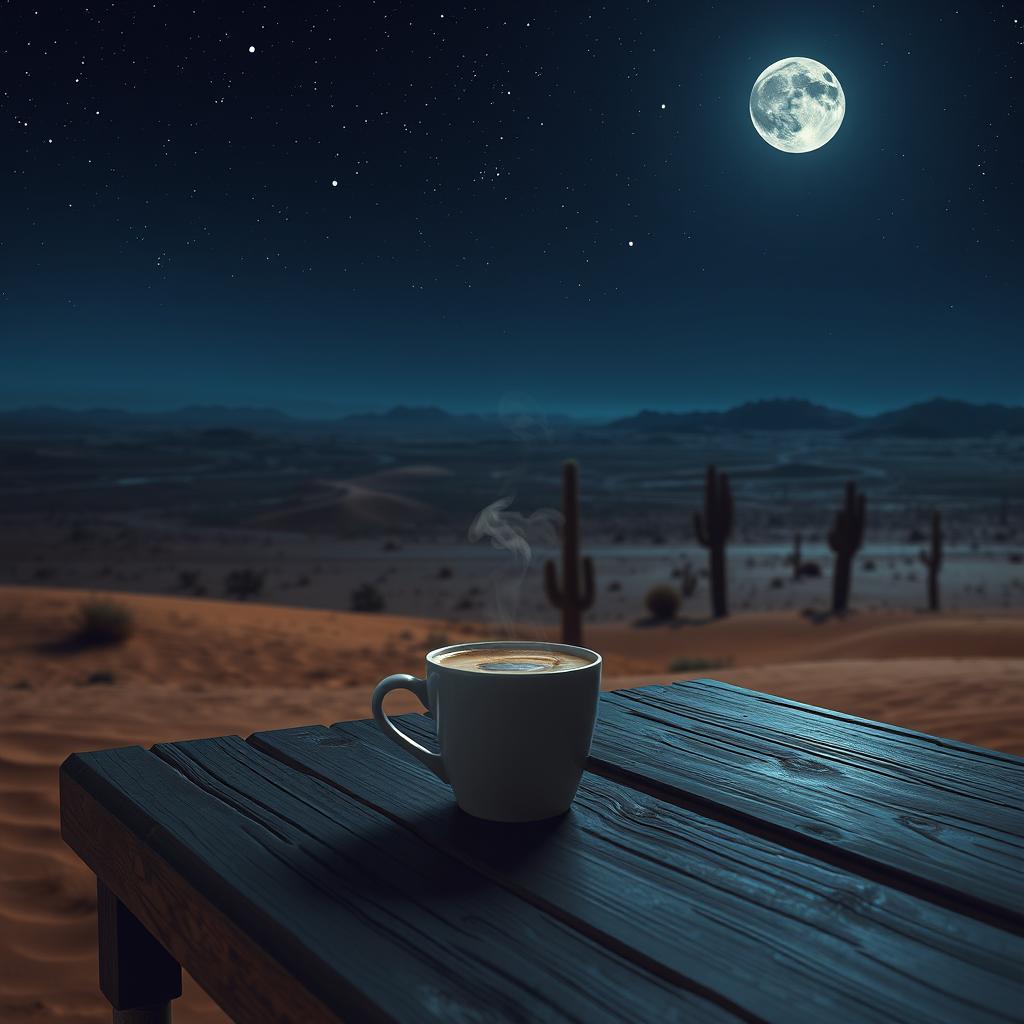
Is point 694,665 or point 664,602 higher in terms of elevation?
point 694,665

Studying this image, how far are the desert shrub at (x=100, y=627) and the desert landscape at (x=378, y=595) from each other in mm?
29

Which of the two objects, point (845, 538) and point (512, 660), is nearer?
point (512, 660)

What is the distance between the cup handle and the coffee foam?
0.04 m

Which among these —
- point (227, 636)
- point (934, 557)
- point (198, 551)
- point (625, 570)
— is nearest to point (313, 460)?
point (198, 551)

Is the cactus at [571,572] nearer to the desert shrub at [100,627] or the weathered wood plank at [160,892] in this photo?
the desert shrub at [100,627]

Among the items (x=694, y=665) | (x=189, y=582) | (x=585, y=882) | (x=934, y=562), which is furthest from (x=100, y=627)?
(x=934, y=562)

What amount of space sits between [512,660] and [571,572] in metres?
11.4

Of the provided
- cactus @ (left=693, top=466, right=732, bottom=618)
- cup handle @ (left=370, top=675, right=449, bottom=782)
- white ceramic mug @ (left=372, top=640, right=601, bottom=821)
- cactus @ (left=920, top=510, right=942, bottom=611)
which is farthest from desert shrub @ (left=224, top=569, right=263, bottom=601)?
white ceramic mug @ (left=372, top=640, right=601, bottom=821)

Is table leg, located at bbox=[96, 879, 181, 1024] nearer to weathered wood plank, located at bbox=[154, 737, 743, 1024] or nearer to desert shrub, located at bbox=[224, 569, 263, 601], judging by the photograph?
weathered wood plank, located at bbox=[154, 737, 743, 1024]

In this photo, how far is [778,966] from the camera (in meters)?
0.76

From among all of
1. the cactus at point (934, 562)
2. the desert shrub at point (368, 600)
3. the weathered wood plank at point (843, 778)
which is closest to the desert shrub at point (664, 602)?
the cactus at point (934, 562)

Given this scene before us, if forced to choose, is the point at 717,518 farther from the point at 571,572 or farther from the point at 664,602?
the point at 571,572

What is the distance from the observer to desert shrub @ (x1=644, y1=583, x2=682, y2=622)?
65.0ft

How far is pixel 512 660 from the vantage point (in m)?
1.15
